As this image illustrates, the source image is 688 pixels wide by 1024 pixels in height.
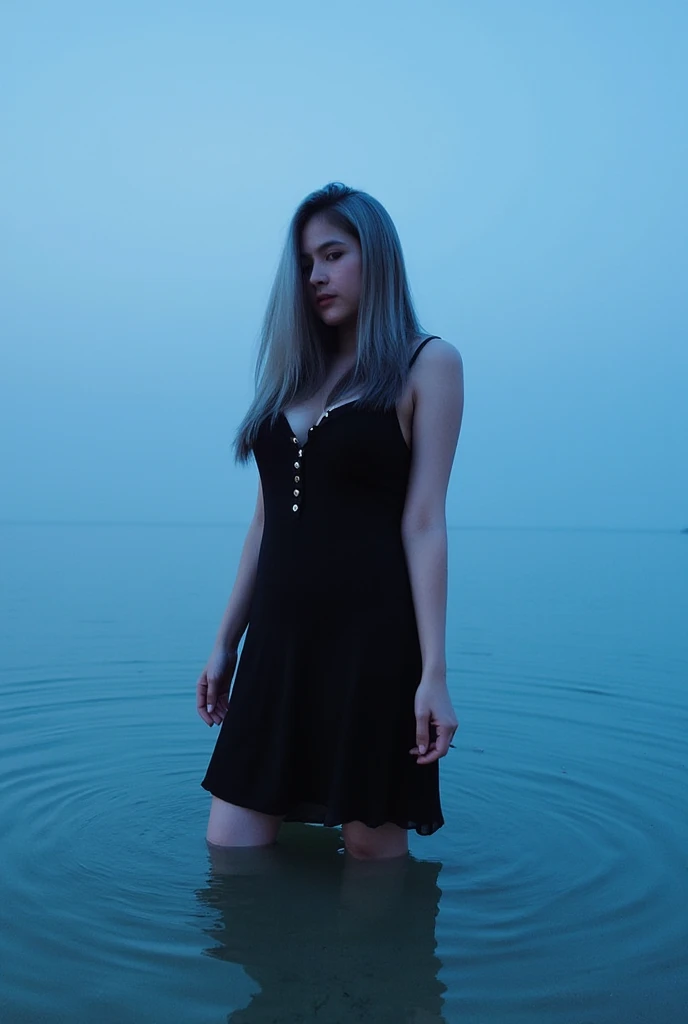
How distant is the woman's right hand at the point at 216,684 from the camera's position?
2918mm

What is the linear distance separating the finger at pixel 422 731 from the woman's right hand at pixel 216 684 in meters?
0.63

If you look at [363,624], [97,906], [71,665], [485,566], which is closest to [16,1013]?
[97,906]

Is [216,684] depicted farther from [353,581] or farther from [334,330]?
[334,330]

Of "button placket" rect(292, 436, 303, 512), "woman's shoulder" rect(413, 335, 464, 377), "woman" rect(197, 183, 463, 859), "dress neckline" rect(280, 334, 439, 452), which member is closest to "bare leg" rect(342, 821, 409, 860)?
"woman" rect(197, 183, 463, 859)

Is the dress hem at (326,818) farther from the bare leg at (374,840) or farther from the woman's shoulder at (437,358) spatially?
the woman's shoulder at (437,358)

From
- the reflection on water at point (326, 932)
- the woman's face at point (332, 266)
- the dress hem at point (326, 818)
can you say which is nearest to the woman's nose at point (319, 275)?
the woman's face at point (332, 266)

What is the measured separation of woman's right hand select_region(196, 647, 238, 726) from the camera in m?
2.92

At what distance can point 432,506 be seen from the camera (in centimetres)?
261

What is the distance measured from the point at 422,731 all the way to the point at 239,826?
0.62m

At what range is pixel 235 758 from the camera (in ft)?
8.93

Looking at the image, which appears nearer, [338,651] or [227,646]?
[338,651]

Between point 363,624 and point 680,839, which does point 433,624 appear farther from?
point 680,839

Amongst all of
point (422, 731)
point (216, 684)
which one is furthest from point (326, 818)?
point (216, 684)

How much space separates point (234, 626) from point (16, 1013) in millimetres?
1160
